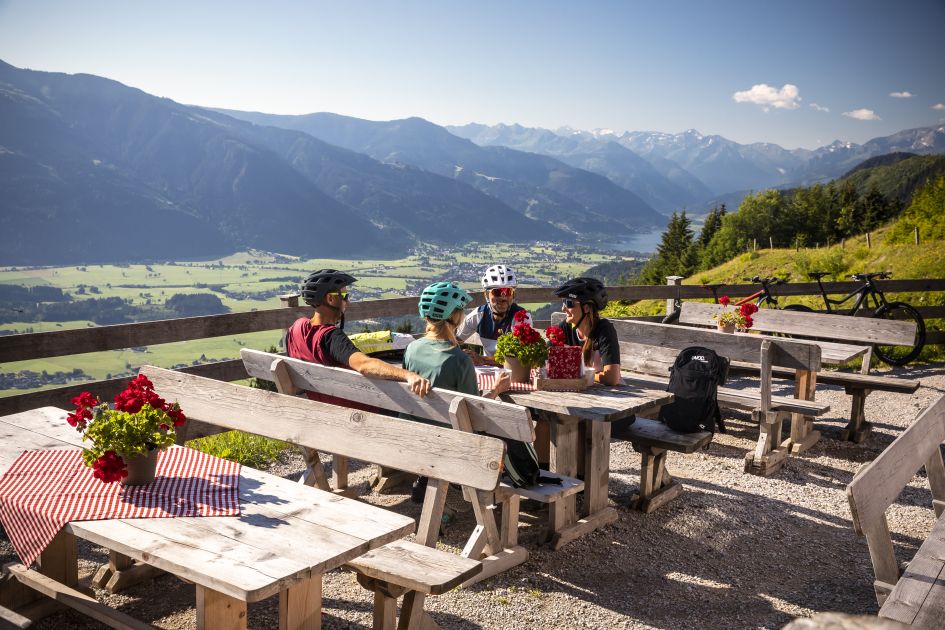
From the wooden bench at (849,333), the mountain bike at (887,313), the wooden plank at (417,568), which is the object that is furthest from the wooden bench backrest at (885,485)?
the mountain bike at (887,313)

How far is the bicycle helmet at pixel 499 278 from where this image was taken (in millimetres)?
5891

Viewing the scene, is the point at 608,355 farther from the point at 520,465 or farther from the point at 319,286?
the point at 319,286

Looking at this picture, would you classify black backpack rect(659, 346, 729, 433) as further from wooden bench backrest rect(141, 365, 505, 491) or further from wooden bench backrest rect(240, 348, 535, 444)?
wooden bench backrest rect(141, 365, 505, 491)

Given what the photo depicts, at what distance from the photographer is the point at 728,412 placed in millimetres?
7980

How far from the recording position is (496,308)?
603 centimetres

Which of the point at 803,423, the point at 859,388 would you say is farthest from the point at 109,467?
the point at 859,388

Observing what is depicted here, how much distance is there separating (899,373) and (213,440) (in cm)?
928

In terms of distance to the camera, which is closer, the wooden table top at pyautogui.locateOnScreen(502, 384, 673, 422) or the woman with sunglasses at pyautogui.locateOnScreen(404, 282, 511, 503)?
the woman with sunglasses at pyautogui.locateOnScreen(404, 282, 511, 503)

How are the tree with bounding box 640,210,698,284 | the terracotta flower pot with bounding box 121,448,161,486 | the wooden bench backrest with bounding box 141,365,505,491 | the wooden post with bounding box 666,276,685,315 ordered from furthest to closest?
the tree with bounding box 640,210,698,284 → the wooden post with bounding box 666,276,685,315 → the wooden bench backrest with bounding box 141,365,505,491 → the terracotta flower pot with bounding box 121,448,161,486

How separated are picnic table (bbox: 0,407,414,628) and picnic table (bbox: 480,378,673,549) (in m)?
1.93

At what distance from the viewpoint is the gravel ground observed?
3.79 meters

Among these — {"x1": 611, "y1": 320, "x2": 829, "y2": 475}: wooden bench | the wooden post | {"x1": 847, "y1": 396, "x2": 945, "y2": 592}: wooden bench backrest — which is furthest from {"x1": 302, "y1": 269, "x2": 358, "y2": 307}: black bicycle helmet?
the wooden post

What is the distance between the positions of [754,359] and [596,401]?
81.9 inches

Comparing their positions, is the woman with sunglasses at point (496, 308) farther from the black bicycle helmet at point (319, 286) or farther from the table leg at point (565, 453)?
the black bicycle helmet at point (319, 286)
